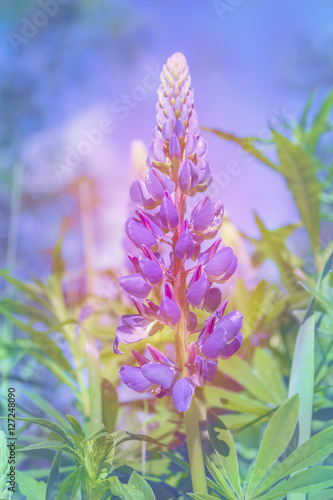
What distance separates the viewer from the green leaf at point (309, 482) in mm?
227

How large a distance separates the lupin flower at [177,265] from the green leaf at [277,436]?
5 centimetres

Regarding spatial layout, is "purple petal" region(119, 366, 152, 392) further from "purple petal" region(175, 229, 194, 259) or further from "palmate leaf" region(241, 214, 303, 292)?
"palmate leaf" region(241, 214, 303, 292)

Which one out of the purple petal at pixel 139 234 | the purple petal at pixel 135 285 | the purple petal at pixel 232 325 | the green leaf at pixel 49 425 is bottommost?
the green leaf at pixel 49 425

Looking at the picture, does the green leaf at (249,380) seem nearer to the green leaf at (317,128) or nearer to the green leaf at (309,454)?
the green leaf at (309,454)

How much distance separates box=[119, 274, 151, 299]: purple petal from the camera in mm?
251

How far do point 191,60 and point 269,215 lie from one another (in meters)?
0.24

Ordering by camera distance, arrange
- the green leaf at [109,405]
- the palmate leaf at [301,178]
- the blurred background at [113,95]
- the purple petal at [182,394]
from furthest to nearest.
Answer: the blurred background at [113,95], the palmate leaf at [301,178], the green leaf at [109,405], the purple petal at [182,394]

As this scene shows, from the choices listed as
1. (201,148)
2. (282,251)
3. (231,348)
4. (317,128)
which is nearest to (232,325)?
(231,348)

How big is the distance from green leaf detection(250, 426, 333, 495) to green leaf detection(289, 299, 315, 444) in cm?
3

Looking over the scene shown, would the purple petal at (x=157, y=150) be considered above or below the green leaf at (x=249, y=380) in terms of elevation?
above

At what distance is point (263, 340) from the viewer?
461mm

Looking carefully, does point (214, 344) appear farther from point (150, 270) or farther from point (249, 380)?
point (249, 380)

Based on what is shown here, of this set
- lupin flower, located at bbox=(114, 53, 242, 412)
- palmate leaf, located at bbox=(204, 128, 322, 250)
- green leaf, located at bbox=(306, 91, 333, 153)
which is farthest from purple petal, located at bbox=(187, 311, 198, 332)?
green leaf, located at bbox=(306, 91, 333, 153)

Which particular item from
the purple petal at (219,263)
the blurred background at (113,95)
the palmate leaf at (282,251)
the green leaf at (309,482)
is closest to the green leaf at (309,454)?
the green leaf at (309,482)
